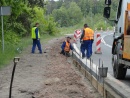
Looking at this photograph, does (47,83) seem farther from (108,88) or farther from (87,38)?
(87,38)

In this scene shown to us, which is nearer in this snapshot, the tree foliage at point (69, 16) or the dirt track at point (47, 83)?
the dirt track at point (47, 83)

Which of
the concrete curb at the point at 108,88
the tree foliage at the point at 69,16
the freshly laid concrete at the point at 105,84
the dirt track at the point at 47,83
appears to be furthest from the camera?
the tree foliage at the point at 69,16

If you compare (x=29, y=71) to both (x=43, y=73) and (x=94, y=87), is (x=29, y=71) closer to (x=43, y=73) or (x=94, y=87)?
(x=43, y=73)

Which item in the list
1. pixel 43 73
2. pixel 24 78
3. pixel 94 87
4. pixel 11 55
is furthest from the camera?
pixel 11 55

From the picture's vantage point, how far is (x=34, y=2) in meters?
31.5

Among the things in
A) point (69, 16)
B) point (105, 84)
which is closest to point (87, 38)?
point (105, 84)

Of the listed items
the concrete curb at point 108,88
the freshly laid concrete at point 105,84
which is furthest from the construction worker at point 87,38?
the concrete curb at point 108,88

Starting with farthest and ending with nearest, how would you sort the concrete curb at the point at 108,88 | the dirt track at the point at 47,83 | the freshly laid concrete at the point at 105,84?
the dirt track at the point at 47,83
the freshly laid concrete at the point at 105,84
the concrete curb at the point at 108,88

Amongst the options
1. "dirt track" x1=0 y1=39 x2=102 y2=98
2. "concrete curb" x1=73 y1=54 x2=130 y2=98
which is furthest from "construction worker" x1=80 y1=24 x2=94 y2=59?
"concrete curb" x1=73 y1=54 x2=130 y2=98

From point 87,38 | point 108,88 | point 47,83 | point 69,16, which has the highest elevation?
point 69,16

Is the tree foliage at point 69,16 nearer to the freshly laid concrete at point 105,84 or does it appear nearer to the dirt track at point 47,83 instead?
the dirt track at point 47,83

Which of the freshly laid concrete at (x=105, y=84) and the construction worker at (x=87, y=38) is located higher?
the construction worker at (x=87, y=38)

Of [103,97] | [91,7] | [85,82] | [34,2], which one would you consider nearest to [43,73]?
[85,82]

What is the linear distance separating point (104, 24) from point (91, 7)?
14021 mm
